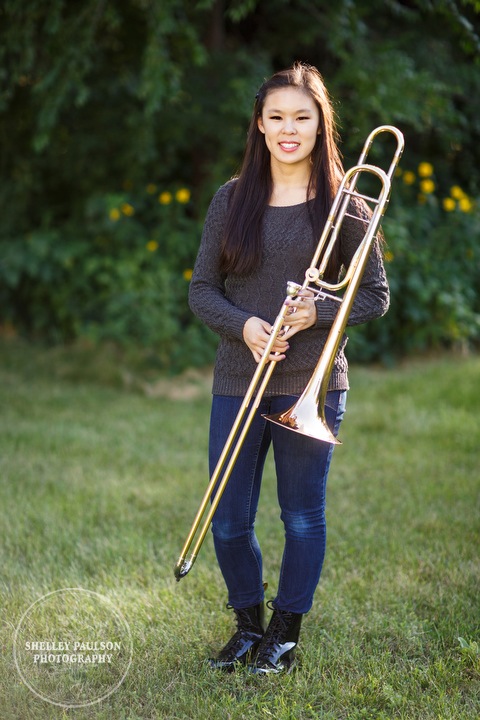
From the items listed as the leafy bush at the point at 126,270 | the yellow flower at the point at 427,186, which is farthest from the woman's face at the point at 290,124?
the yellow flower at the point at 427,186

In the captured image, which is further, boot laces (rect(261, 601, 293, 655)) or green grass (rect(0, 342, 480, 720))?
boot laces (rect(261, 601, 293, 655))

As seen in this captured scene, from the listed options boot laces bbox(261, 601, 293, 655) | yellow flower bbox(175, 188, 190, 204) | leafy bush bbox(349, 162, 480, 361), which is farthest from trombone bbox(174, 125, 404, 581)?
yellow flower bbox(175, 188, 190, 204)

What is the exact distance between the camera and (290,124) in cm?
240

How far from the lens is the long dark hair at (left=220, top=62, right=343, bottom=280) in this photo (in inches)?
95.8

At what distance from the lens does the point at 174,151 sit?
6996mm

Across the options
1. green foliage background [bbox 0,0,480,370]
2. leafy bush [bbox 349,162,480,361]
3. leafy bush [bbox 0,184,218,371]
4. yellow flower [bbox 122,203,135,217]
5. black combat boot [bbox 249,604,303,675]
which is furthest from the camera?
yellow flower [bbox 122,203,135,217]

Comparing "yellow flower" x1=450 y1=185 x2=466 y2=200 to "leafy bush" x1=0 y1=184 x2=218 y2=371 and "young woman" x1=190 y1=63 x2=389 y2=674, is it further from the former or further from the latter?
"young woman" x1=190 y1=63 x2=389 y2=674

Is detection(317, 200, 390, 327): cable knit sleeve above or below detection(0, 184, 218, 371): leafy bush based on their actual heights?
above

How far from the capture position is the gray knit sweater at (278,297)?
8.03 feet

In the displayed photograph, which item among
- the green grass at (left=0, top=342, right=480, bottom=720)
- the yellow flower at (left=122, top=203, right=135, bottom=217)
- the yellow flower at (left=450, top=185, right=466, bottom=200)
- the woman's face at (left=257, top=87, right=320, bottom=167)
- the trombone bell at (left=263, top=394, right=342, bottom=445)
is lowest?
the green grass at (left=0, top=342, right=480, bottom=720)

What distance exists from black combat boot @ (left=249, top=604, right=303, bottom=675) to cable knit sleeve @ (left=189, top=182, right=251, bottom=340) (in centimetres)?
87

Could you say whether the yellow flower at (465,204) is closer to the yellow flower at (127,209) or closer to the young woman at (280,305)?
the yellow flower at (127,209)

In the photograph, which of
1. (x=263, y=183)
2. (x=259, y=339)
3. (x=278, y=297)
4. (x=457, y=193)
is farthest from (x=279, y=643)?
(x=457, y=193)

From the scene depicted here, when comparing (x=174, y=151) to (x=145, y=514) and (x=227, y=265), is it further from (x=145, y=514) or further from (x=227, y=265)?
(x=227, y=265)
